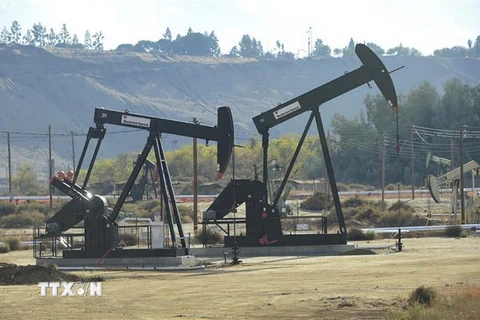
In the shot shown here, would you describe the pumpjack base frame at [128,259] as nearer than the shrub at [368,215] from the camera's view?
Yes

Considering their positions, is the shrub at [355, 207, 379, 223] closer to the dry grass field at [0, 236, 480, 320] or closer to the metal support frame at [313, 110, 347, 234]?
the metal support frame at [313, 110, 347, 234]

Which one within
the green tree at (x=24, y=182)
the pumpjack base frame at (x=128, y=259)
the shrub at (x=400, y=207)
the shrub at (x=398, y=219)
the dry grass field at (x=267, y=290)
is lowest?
the dry grass field at (x=267, y=290)

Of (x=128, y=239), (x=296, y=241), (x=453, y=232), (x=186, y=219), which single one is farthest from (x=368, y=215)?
(x=296, y=241)

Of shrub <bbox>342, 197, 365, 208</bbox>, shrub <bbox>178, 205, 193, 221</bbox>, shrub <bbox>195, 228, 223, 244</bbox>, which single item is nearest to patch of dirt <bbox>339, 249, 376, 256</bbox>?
shrub <bbox>195, 228, 223, 244</bbox>

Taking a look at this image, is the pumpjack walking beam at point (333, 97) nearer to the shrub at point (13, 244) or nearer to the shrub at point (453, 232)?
the shrub at point (453, 232)

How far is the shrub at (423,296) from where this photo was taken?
891 inches

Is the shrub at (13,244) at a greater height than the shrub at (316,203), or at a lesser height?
lesser

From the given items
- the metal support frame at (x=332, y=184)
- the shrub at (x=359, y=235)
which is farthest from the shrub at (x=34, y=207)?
the metal support frame at (x=332, y=184)

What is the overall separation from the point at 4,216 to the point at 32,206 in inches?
362

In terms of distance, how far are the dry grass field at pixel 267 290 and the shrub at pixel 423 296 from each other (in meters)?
0.40

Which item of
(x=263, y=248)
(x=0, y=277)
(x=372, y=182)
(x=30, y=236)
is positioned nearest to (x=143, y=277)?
(x=0, y=277)

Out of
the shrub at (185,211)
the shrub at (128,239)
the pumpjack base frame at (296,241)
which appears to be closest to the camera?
the pumpjack base frame at (296,241)

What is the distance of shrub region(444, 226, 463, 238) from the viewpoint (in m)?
49.0

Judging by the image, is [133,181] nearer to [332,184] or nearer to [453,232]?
[332,184]
